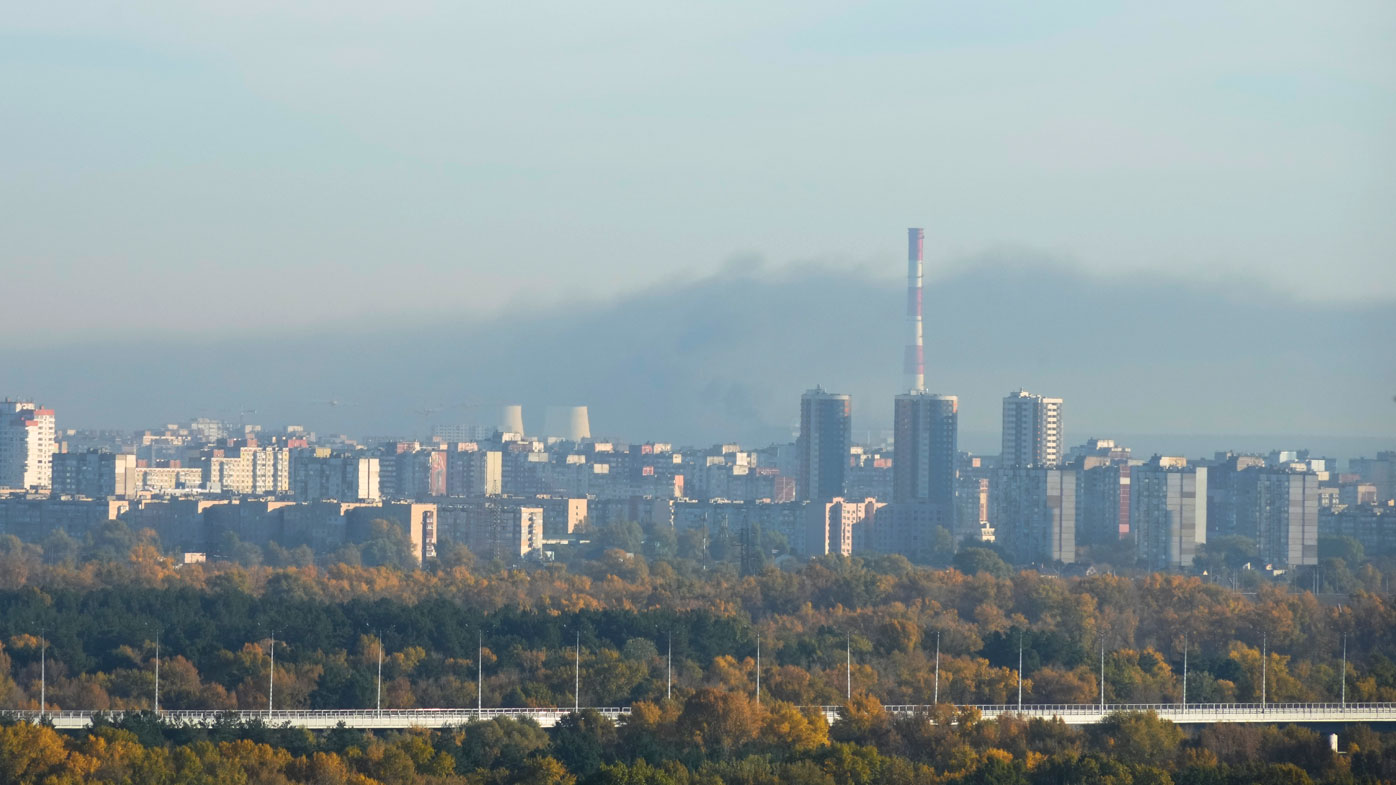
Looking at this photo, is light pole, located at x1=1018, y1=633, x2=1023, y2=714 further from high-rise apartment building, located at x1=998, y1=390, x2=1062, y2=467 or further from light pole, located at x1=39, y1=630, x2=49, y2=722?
high-rise apartment building, located at x1=998, y1=390, x2=1062, y2=467

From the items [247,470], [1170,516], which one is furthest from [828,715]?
[247,470]

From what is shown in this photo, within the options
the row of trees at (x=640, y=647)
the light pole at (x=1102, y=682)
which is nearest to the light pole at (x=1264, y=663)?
the row of trees at (x=640, y=647)

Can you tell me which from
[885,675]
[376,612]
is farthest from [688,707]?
[376,612]

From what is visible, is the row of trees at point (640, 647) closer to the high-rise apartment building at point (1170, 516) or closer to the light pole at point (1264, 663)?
the light pole at point (1264, 663)

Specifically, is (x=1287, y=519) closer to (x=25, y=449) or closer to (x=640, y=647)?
(x=640, y=647)

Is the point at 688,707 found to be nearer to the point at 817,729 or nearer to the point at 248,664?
the point at 817,729

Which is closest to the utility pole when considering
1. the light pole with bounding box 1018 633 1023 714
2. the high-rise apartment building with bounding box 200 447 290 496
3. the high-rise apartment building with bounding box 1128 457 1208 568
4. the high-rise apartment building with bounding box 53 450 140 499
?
the light pole with bounding box 1018 633 1023 714
